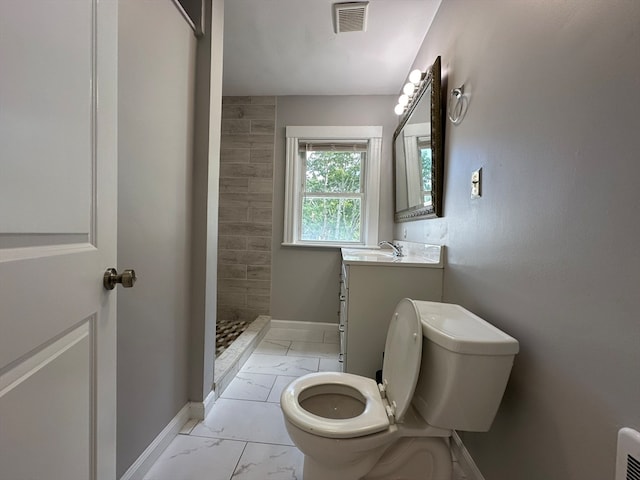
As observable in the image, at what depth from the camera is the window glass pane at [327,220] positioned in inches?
125

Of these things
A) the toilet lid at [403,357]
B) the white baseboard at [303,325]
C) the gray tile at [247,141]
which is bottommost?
the white baseboard at [303,325]

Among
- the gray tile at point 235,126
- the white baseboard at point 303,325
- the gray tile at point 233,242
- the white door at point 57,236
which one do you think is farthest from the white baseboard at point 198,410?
the gray tile at point 235,126

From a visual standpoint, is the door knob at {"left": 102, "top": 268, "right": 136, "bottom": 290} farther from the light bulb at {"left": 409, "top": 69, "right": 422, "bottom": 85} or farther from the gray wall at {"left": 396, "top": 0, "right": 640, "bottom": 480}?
the light bulb at {"left": 409, "top": 69, "right": 422, "bottom": 85}

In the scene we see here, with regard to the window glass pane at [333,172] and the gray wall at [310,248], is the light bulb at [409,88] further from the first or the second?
the window glass pane at [333,172]

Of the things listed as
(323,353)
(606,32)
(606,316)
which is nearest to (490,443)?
(606,316)

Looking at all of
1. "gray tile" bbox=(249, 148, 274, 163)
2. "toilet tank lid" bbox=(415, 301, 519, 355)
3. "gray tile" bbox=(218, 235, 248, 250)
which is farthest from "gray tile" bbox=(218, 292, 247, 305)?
"toilet tank lid" bbox=(415, 301, 519, 355)

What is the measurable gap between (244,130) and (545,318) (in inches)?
117

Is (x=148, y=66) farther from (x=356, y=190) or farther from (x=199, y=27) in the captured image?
(x=356, y=190)

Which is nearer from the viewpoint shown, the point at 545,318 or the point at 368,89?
the point at 545,318

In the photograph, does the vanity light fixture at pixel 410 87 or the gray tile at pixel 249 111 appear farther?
the gray tile at pixel 249 111

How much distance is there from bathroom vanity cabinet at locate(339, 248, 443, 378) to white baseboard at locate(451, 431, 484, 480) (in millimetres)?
491

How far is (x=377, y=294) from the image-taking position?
5.50 feet

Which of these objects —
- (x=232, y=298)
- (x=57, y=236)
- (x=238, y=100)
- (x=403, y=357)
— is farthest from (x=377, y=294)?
(x=238, y=100)

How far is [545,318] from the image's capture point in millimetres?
862
